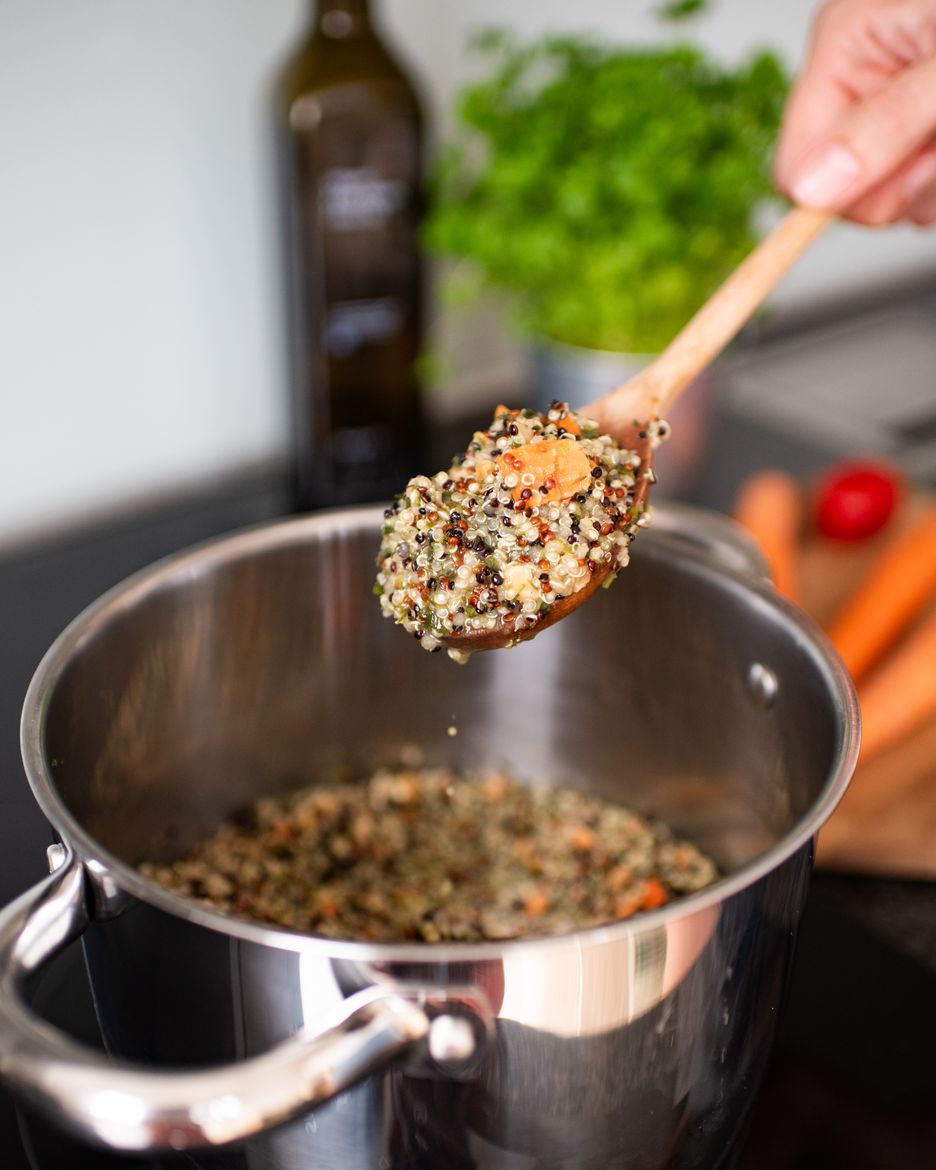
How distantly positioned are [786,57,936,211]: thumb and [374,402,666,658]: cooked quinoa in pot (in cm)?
27

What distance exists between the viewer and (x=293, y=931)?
50 centimetres

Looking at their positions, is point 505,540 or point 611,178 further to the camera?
point 611,178

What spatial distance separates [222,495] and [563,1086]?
0.88 m

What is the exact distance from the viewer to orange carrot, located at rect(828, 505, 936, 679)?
3.66ft

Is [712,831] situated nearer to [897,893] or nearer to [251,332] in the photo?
[897,893]

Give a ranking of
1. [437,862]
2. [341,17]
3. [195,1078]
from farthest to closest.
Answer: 1. [341,17]
2. [437,862]
3. [195,1078]

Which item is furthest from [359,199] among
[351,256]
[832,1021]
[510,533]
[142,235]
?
[832,1021]

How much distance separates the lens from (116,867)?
0.52 m

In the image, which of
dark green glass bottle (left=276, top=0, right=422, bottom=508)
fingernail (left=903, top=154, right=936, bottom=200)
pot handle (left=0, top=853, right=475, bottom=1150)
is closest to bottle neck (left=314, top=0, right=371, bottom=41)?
dark green glass bottle (left=276, top=0, right=422, bottom=508)

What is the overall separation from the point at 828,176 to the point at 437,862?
557 mm

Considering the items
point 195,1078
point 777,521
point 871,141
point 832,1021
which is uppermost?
point 871,141

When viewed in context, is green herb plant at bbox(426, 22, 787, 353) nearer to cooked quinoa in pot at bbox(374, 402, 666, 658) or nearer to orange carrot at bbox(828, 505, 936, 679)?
orange carrot at bbox(828, 505, 936, 679)

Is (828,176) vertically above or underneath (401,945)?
above

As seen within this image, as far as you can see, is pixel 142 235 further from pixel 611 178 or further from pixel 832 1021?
pixel 832 1021
